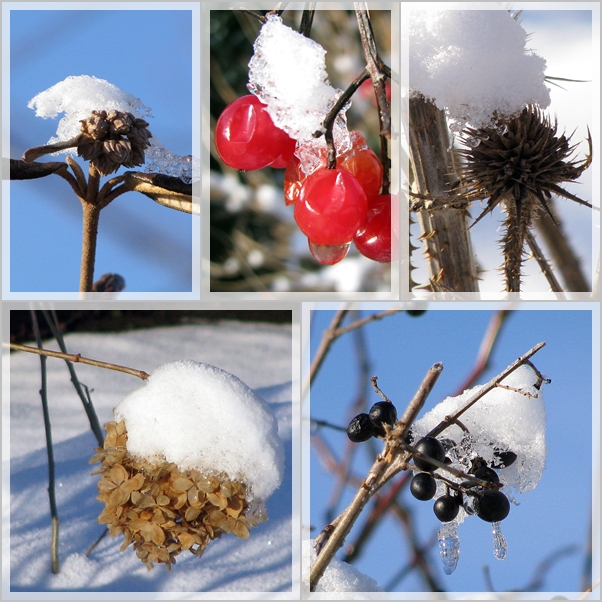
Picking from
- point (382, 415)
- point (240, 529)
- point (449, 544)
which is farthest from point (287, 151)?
point (449, 544)

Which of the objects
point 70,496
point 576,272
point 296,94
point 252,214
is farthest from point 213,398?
point 252,214

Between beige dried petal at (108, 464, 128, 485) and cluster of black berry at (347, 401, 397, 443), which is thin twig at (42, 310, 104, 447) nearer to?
beige dried petal at (108, 464, 128, 485)

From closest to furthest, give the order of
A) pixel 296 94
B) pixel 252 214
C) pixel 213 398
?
pixel 296 94, pixel 213 398, pixel 252 214

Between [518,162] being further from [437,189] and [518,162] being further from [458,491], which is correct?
[458,491]

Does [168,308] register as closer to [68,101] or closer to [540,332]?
[68,101]

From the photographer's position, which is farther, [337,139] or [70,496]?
[70,496]

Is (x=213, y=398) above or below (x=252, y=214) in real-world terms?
below
